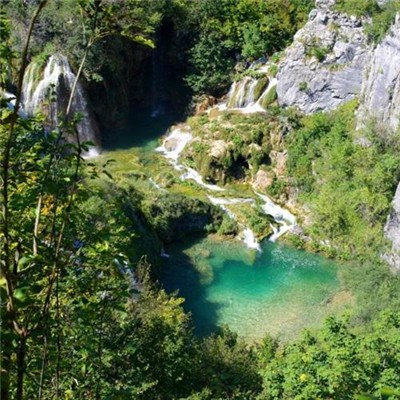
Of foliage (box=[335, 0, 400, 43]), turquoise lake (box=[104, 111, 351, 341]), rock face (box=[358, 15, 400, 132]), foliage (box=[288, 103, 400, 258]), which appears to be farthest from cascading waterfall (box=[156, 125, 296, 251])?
foliage (box=[335, 0, 400, 43])

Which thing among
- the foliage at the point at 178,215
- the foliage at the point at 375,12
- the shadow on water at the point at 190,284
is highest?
the foliage at the point at 375,12

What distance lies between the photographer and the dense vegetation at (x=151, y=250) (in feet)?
8.67

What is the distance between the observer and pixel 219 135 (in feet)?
76.1

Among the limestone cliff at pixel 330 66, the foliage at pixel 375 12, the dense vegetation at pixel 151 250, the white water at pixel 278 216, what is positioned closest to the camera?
the dense vegetation at pixel 151 250

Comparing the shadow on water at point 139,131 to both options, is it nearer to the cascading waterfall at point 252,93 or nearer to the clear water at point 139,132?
the clear water at point 139,132

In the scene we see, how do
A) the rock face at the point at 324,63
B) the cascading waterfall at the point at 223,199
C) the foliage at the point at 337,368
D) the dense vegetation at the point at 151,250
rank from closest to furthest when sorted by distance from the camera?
the dense vegetation at the point at 151,250
the foliage at the point at 337,368
the cascading waterfall at the point at 223,199
the rock face at the point at 324,63

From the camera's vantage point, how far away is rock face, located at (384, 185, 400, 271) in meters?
17.5

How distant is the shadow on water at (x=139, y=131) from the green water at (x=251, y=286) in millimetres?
7696

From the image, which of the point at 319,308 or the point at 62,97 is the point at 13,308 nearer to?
the point at 319,308

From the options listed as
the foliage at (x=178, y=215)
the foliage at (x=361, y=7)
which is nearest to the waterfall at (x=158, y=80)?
the foliage at (x=178, y=215)

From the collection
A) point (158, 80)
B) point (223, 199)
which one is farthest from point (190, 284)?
point (158, 80)

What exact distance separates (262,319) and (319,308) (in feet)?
5.73

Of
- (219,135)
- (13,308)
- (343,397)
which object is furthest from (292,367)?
(219,135)

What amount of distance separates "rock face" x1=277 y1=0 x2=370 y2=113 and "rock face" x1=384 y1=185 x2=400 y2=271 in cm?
693
